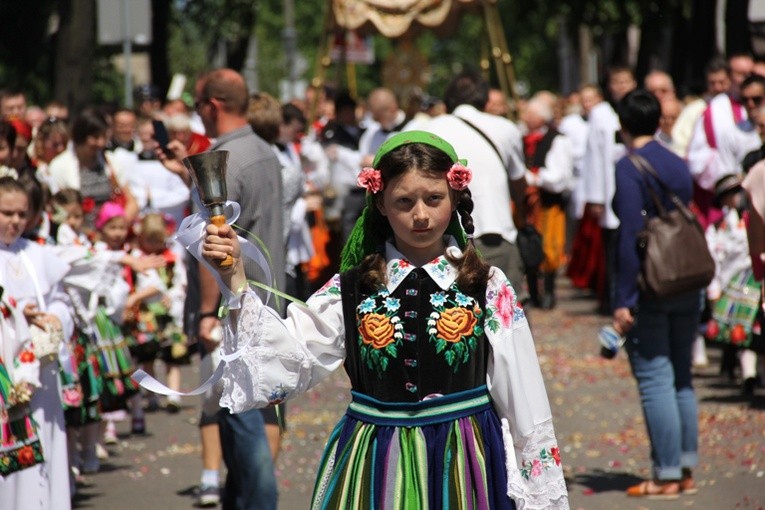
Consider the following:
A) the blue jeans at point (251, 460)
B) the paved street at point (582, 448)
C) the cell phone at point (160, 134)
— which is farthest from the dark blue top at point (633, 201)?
the cell phone at point (160, 134)

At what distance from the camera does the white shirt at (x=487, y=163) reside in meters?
7.34

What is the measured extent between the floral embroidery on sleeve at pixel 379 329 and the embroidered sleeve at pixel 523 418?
275 mm

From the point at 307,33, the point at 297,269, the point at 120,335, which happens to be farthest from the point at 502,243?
the point at 307,33

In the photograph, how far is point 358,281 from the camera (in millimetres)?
4527

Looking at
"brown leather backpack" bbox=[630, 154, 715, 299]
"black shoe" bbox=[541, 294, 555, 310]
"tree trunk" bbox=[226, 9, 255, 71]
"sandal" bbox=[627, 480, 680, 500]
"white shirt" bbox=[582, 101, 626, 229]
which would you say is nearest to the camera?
"brown leather backpack" bbox=[630, 154, 715, 299]

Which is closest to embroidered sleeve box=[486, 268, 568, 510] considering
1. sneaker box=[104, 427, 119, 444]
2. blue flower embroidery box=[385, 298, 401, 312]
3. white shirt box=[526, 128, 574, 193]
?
blue flower embroidery box=[385, 298, 401, 312]

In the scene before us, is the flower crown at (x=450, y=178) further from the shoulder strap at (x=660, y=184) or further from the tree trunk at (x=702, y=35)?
the tree trunk at (x=702, y=35)

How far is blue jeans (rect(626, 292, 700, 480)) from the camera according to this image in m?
7.49

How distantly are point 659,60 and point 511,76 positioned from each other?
624 cm

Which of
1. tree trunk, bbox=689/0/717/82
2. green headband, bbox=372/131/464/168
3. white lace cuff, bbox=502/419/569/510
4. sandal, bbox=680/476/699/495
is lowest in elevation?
sandal, bbox=680/476/699/495

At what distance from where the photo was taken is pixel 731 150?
12.1 m

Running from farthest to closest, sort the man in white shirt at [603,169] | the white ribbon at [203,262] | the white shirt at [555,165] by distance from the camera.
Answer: the white shirt at [555,165] → the man in white shirt at [603,169] → the white ribbon at [203,262]

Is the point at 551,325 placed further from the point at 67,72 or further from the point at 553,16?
the point at 67,72

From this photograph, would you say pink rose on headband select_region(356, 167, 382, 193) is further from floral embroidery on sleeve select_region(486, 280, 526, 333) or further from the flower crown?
floral embroidery on sleeve select_region(486, 280, 526, 333)
